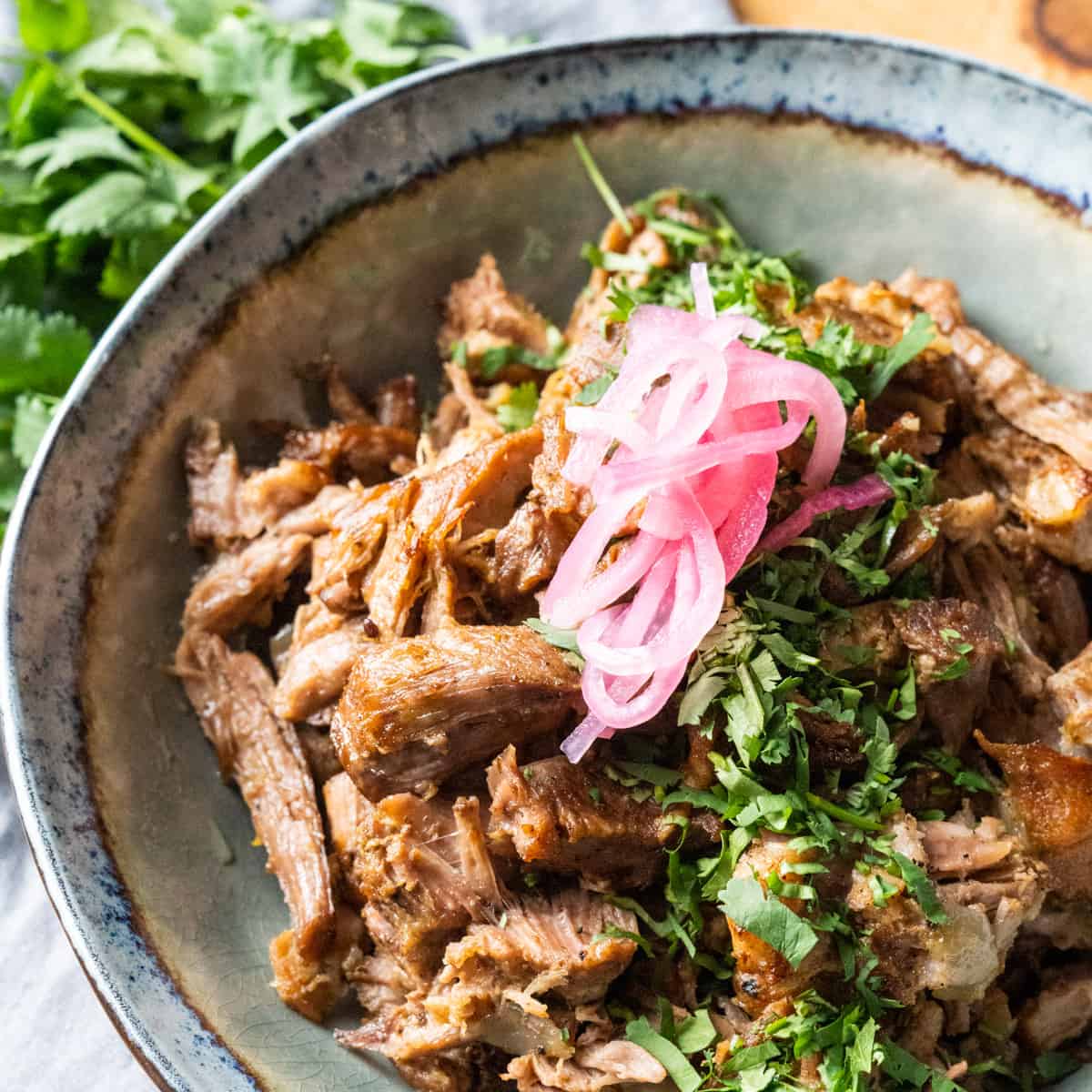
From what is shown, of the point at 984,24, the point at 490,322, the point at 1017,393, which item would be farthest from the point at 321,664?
the point at 984,24

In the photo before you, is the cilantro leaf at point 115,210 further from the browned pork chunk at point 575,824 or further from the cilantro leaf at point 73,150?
the browned pork chunk at point 575,824

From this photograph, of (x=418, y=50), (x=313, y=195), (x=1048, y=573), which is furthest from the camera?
(x=418, y=50)

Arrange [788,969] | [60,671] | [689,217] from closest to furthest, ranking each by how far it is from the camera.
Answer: [788,969], [60,671], [689,217]

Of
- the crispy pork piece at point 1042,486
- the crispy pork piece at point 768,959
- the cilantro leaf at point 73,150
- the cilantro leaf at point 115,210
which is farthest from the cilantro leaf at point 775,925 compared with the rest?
the cilantro leaf at point 73,150

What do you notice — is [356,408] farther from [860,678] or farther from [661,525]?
[860,678]

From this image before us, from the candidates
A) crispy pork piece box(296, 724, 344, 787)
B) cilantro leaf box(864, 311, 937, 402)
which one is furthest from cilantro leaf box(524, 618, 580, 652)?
cilantro leaf box(864, 311, 937, 402)

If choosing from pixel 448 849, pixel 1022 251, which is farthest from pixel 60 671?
pixel 1022 251
